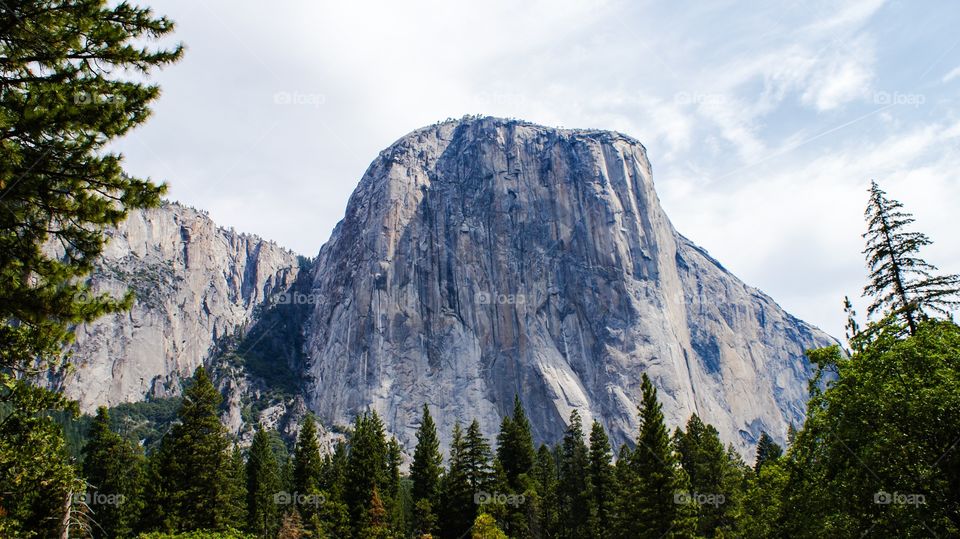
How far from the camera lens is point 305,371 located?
18588 cm

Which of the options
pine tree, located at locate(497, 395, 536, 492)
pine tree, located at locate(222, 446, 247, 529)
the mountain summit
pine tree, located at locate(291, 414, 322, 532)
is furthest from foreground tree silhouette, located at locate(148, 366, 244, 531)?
the mountain summit

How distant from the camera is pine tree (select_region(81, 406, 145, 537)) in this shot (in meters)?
45.6

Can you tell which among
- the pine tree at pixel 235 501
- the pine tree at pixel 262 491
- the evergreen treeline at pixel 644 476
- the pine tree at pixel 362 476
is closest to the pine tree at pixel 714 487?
the evergreen treeline at pixel 644 476

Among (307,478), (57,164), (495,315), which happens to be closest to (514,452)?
(307,478)

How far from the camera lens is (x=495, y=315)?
15950 centimetres

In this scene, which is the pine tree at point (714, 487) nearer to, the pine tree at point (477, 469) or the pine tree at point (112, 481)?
the pine tree at point (477, 469)

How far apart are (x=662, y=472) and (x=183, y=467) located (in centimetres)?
2754

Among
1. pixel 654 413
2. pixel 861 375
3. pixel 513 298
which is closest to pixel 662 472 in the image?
pixel 654 413

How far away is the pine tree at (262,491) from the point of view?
2262 inches

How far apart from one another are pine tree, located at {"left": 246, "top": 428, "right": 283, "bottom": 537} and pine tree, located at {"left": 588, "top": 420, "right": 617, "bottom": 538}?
2651cm

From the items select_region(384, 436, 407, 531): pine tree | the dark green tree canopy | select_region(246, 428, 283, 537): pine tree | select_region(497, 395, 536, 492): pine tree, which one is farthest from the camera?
select_region(497, 395, 536, 492): pine tree

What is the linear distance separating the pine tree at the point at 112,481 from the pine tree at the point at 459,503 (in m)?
21.3

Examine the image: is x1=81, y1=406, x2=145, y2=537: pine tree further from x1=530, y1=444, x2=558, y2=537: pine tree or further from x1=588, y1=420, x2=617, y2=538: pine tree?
x1=588, y1=420, x2=617, y2=538: pine tree

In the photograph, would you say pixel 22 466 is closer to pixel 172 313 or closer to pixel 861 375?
pixel 861 375
